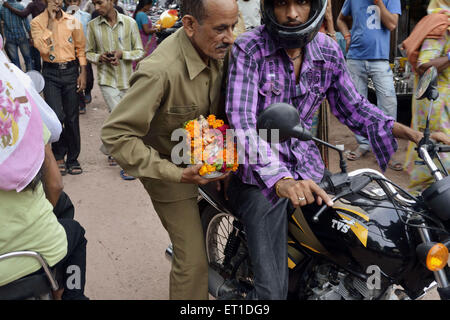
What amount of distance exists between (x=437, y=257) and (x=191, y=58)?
1451mm

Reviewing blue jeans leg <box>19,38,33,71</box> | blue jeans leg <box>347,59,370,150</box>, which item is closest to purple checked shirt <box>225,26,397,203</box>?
blue jeans leg <box>347,59,370,150</box>

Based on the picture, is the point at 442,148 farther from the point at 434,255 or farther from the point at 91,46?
the point at 91,46

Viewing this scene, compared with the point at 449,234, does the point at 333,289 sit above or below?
below

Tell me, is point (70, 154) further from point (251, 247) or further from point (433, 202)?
point (433, 202)

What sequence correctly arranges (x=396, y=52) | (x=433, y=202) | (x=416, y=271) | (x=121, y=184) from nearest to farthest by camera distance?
(x=433, y=202) < (x=416, y=271) < (x=121, y=184) < (x=396, y=52)

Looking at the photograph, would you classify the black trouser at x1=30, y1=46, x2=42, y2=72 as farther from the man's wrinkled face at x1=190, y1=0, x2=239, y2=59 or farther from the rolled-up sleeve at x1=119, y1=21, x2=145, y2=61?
the man's wrinkled face at x1=190, y1=0, x2=239, y2=59

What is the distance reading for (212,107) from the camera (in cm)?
267

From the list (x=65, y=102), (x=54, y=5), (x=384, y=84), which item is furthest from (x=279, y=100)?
(x=54, y=5)

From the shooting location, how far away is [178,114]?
2527 millimetres

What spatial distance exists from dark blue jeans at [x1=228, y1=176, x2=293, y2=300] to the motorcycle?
10 cm

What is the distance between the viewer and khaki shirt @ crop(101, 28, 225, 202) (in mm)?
2357

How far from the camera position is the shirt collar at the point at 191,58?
8.09 feet

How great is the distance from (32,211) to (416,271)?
1701mm

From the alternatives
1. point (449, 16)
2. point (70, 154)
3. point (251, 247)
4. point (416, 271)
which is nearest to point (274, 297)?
point (251, 247)
